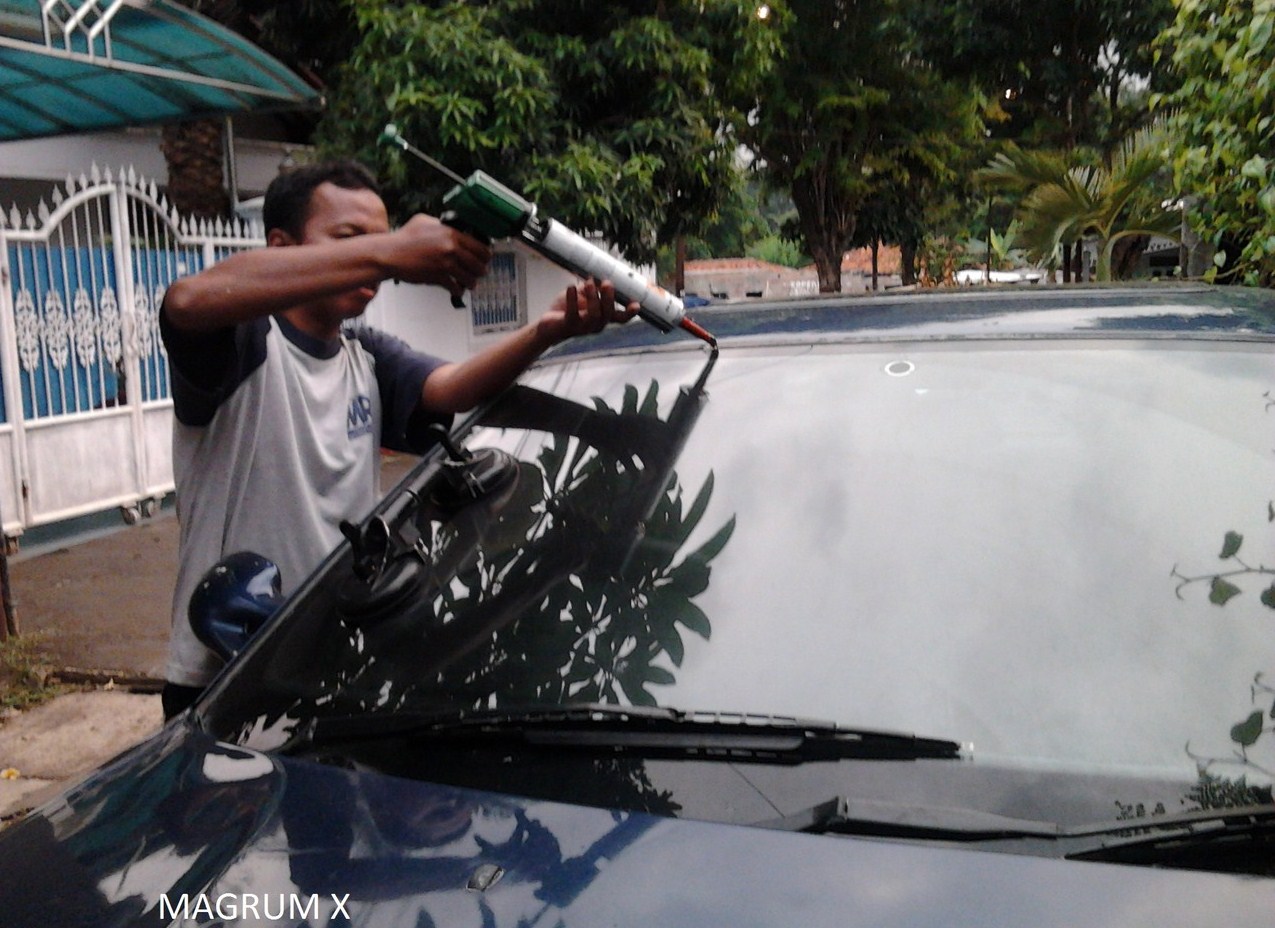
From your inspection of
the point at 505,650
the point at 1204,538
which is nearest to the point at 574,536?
the point at 505,650

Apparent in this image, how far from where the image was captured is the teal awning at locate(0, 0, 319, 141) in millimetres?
5812

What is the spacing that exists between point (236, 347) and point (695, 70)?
28.9 feet

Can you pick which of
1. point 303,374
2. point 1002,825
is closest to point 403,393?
point 303,374

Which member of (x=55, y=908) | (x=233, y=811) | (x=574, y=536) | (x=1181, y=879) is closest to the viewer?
(x=1181, y=879)

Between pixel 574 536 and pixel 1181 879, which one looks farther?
pixel 574 536

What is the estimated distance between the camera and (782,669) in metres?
1.47

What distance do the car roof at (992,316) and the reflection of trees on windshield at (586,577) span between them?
30cm

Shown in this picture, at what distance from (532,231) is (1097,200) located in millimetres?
5669

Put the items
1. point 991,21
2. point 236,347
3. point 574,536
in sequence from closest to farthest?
point 574,536 < point 236,347 < point 991,21

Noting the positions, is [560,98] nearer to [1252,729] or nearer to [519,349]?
[519,349]

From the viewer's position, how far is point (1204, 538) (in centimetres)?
150

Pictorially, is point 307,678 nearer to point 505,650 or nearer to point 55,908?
point 505,650

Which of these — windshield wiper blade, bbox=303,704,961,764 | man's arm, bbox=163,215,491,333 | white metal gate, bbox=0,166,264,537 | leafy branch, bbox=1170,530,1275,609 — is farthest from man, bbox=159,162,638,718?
white metal gate, bbox=0,166,264,537

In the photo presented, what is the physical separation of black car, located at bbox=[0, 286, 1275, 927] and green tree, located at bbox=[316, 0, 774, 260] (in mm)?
7046
